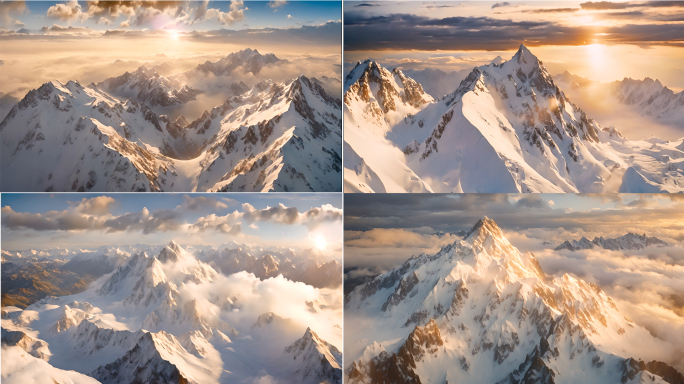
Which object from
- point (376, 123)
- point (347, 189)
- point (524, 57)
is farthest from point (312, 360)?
point (524, 57)

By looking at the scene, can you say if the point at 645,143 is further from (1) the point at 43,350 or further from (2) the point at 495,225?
(1) the point at 43,350

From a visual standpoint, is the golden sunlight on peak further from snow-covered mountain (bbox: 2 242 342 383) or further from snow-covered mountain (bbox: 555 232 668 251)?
snow-covered mountain (bbox: 555 232 668 251)

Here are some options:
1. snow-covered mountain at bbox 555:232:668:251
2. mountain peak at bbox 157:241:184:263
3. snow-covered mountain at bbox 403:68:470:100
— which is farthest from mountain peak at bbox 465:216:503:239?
mountain peak at bbox 157:241:184:263

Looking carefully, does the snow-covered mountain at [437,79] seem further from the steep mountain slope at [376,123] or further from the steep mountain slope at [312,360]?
the steep mountain slope at [312,360]

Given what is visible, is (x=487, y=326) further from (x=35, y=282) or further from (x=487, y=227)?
(x=35, y=282)

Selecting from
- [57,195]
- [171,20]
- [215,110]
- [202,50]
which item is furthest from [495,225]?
[57,195]

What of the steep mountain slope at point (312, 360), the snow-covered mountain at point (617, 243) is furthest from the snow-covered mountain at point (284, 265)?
the snow-covered mountain at point (617, 243)
